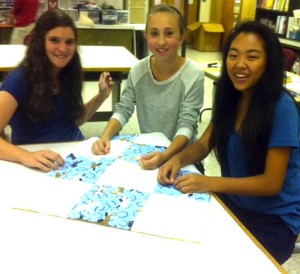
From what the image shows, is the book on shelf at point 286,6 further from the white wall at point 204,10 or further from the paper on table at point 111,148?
the paper on table at point 111,148

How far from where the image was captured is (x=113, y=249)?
0.93 metres

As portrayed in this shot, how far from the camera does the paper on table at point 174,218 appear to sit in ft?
3.23

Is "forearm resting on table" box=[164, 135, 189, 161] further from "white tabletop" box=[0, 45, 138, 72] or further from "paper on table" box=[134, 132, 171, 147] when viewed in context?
"white tabletop" box=[0, 45, 138, 72]

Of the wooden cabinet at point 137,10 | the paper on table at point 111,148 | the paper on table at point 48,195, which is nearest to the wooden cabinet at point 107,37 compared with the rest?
the wooden cabinet at point 137,10

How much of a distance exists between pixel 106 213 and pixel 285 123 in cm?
65

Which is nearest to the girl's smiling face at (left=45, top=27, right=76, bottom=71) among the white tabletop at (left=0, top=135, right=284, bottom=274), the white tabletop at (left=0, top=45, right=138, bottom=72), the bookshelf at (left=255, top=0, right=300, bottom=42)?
the white tabletop at (left=0, top=135, right=284, bottom=274)

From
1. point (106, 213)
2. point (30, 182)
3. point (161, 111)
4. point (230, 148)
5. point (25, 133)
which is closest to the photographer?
point (106, 213)

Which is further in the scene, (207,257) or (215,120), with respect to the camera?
(215,120)

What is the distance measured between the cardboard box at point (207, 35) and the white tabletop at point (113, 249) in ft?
23.6

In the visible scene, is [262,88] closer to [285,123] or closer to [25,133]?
[285,123]

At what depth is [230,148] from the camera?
4.63 feet

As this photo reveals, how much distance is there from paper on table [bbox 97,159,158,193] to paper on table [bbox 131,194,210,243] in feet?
0.26

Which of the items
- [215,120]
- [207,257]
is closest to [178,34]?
[215,120]

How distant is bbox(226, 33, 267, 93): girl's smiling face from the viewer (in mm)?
1278
